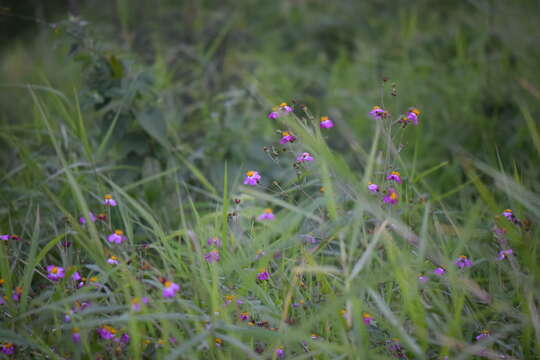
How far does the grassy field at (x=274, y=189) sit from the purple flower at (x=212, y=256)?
0.01m

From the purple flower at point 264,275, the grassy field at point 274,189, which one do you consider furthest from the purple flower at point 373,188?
the purple flower at point 264,275

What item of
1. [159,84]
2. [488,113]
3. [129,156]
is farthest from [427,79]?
[129,156]

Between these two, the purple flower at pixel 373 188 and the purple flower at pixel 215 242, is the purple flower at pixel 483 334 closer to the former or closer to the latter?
the purple flower at pixel 373 188

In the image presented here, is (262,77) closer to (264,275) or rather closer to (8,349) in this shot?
(264,275)

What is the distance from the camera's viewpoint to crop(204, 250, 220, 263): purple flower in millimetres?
1232

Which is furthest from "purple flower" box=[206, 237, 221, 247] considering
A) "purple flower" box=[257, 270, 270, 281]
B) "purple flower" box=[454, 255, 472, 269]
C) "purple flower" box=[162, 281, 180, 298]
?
"purple flower" box=[454, 255, 472, 269]

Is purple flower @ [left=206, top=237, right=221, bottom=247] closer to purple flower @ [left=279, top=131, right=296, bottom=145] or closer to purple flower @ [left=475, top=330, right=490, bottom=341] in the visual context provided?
purple flower @ [left=279, top=131, right=296, bottom=145]

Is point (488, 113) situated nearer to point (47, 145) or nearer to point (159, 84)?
point (159, 84)

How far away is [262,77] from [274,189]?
146 cm

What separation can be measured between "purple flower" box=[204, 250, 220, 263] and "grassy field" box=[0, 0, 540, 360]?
0.01m

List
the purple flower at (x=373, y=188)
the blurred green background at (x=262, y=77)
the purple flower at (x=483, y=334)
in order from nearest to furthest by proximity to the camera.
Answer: the purple flower at (x=483, y=334)
the purple flower at (x=373, y=188)
the blurred green background at (x=262, y=77)

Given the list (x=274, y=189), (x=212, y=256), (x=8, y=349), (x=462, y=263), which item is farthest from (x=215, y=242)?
(x=274, y=189)

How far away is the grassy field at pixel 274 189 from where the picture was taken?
1.12 meters

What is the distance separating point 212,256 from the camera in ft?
4.06
